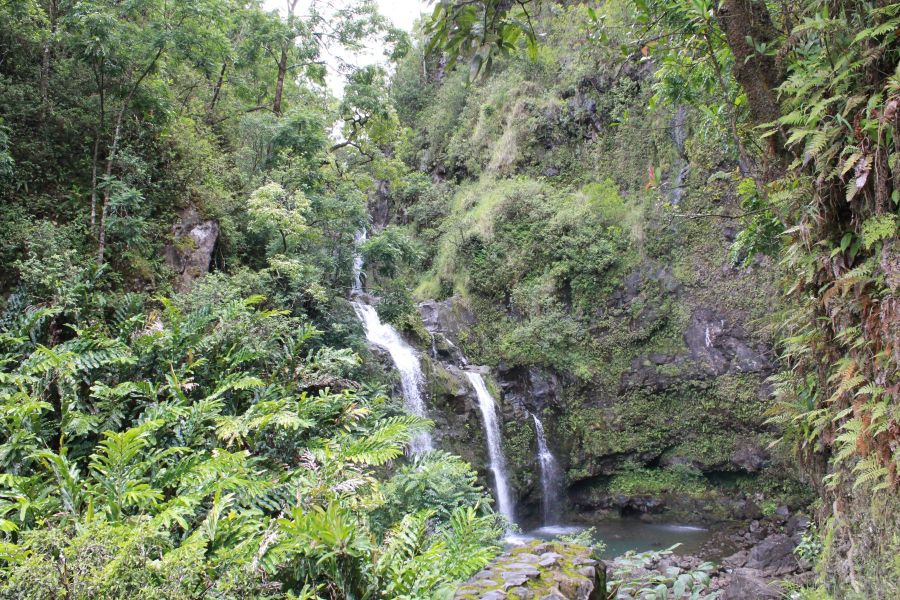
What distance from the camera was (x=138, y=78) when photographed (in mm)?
7523

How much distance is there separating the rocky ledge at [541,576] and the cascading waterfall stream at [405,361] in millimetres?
6130

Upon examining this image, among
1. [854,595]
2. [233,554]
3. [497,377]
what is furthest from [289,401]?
[497,377]

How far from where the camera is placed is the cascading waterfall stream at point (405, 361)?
405 inches

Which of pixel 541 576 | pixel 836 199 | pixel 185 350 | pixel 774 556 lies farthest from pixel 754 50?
pixel 774 556

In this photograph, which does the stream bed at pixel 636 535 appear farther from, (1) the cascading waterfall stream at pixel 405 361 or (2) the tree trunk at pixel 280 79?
(2) the tree trunk at pixel 280 79

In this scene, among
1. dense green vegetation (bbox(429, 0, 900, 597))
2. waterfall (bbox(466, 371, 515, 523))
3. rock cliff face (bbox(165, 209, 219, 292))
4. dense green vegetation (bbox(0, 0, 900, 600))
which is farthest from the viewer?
waterfall (bbox(466, 371, 515, 523))

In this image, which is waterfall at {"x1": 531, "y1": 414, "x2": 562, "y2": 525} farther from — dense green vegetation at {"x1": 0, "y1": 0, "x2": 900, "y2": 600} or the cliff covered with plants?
dense green vegetation at {"x1": 0, "y1": 0, "x2": 900, "y2": 600}

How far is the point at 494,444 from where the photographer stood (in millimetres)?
11609

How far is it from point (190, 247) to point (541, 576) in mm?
6914

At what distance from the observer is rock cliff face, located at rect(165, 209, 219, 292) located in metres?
7.59

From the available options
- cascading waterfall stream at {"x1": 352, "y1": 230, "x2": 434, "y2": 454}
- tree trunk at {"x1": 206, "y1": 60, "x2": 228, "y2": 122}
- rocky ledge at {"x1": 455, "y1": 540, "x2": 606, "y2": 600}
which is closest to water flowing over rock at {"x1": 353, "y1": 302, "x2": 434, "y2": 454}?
cascading waterfall stream at {"x1": 352, "y1": 230, "x2": 434, "y2": 454}

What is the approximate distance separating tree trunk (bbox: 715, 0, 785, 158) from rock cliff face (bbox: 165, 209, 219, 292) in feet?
23.4

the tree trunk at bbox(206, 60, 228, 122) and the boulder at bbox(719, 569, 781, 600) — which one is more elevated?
the tree trunk at bbox(206, 60, 228, 122)

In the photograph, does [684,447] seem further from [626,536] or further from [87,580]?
[87,580]
